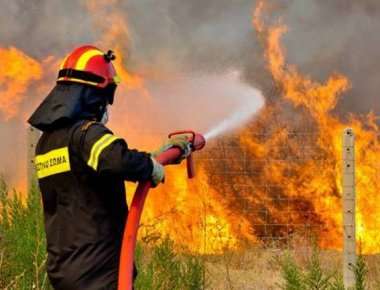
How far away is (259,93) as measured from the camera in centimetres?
1238

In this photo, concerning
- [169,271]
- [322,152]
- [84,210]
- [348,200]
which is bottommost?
[169,271]

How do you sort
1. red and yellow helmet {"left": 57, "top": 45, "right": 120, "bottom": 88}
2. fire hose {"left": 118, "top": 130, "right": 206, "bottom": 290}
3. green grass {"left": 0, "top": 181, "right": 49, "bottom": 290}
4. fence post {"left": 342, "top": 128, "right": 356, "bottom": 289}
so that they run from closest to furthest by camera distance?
fire hose {"left": 118, "top": 130, "right": 206, "bottom": 290} → red and yellow helmet {"left": 57, "top": 45, "right": 120, "bottom": 88} → green grass {"left": 0, "top": 181, "right": 49, "bottom": 290} → fence post {"left": 342, "top": 128, "right": 356, "bottom": 289}

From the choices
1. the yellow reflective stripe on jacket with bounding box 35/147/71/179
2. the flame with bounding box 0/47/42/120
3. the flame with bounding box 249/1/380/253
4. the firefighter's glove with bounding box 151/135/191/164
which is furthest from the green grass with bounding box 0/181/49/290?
the flame with bounding box 0/47/42/120

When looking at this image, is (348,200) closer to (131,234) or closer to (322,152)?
(131,234)

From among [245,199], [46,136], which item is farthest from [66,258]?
[245,199]

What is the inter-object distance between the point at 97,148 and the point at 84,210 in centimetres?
→ 34

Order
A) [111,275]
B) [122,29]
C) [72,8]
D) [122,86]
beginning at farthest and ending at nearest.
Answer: [72,8]
[122,29]
[122,86]
[111,275]

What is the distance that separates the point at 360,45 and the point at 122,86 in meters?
4.93

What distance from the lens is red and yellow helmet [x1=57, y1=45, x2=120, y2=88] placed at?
10.3 ft

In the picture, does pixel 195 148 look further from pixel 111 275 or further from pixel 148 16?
pixel 148 16

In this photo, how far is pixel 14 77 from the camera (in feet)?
39.6

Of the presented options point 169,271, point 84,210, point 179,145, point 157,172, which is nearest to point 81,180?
A: point 84,210

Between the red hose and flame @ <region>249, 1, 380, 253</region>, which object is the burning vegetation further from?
the red hose

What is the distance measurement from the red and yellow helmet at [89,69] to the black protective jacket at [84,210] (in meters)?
0.22
